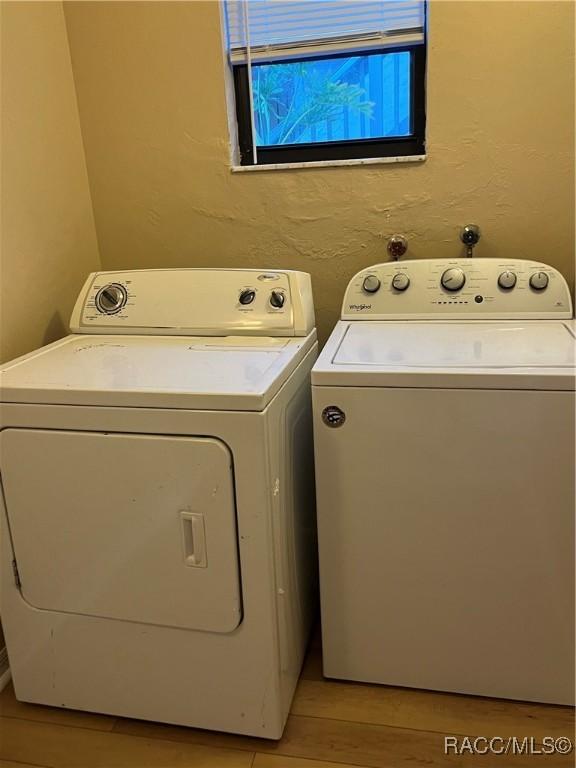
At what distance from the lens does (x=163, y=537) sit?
51.1 inches

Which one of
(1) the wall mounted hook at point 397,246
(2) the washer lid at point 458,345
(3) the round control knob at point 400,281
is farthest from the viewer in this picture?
(1) the wall mounted hook at point 397,246

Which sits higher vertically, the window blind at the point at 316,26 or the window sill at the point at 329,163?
the window blind at the point at 316,26

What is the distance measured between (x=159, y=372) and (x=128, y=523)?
0.33 metres

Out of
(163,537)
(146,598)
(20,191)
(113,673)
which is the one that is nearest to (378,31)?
(20,191)

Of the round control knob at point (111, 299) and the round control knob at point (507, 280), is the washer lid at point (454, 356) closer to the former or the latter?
the round control knob at point (507, 280)

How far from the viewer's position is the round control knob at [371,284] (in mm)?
1762

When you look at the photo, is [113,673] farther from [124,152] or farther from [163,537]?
[124,152]

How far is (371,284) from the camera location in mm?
1765

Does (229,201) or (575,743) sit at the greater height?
(229,201)

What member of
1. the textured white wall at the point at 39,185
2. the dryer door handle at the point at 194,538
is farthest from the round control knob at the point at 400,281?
the textured white wall at the point at 39,185

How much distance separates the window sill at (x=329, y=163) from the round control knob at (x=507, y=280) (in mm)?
431

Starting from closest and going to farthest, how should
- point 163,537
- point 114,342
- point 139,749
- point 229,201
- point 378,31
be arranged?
point 163,537 < point 139,749 < point 114,342 < point 378,31 < point 229,201

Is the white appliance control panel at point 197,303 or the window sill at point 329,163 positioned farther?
the window sill at point 329,163

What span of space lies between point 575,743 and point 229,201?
5.64 feet
